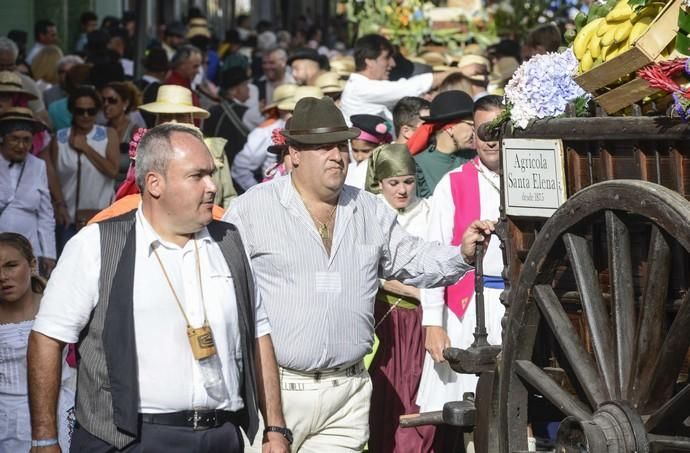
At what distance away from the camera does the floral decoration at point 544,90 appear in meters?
5.43

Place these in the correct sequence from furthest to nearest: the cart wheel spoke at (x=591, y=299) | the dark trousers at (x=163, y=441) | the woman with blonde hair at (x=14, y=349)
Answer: the woman with blonde hair at (x=14, y=349)
the dark trousers at (x=163, y=441)
the cart wheel spoke at (x=591, y=299)

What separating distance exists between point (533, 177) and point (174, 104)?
14.5ft

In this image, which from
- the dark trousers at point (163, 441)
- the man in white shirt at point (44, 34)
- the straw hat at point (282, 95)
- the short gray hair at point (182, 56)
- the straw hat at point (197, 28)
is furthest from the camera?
the straw hat at point (197, 28)

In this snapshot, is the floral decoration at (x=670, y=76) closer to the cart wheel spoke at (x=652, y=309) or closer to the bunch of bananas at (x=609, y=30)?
the bunch of bananas at (x=609, y=30)

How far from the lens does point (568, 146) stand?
5.27m

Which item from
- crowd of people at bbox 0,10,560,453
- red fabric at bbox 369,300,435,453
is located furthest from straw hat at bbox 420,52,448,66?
red fabric at bbox 369,300,435,453

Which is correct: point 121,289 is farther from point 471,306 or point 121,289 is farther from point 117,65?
point 117,65

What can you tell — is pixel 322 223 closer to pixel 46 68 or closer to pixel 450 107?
pixel 450 107

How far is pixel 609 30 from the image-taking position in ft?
17.5

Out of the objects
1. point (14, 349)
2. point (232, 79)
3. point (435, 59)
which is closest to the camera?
point (14, 349)

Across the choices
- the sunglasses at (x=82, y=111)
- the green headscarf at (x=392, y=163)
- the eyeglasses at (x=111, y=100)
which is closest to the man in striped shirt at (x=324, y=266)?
the green headscarf at (x=392, y=163)

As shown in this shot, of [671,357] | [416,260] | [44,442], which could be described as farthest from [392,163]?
[671,357]

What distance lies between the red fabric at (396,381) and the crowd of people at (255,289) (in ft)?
0.03

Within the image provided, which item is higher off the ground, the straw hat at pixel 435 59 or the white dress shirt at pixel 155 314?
the straw hat at pixel 435 59
